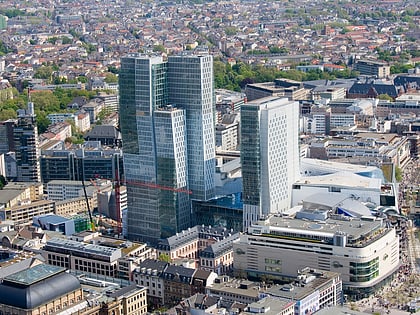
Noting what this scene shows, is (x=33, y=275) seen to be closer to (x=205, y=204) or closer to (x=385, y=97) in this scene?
(x=205, y=204)

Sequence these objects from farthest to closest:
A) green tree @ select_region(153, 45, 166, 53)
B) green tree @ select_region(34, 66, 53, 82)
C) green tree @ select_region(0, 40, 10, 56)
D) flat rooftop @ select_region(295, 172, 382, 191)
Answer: green tree @ select_region(0, 40, 10, 56) → green tree @ select_region(153, 45, 166, 53) → green tree @ select_region(34, 66, 53, 82) → flat rooftop @ select_region(295, 172, 382, 191)

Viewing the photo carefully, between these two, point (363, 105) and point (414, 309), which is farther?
point (363, 105)

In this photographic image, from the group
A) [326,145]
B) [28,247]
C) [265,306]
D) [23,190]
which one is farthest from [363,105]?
[265,306]

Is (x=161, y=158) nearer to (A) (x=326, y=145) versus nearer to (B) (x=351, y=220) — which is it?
(B) (x=351, y=220)

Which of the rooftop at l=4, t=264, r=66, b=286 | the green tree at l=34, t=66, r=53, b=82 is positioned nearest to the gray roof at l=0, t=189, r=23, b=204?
the rooftop at l=4, t=264, r=66, b=286

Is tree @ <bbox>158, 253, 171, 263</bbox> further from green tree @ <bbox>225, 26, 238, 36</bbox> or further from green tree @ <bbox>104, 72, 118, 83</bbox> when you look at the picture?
green tree @ <bbox>225, 26, 238, 36</bbox>
